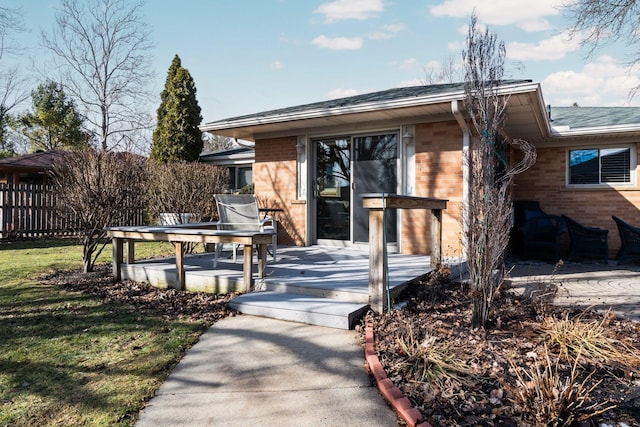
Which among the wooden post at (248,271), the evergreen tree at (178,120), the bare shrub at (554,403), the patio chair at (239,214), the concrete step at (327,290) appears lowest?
the bare shrub at (554,403)

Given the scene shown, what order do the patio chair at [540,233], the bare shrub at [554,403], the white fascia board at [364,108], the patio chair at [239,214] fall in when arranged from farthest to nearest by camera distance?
the patio chair at [540,233]
the patio chair at [239,214]
the white fascia board at [364,108]
the bare shrub at [554,403]

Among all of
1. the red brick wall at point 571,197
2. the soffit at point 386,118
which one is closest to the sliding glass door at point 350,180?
the soffit at point 386,118

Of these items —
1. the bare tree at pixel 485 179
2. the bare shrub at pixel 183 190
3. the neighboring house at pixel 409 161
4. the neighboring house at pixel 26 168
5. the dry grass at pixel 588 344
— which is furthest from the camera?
the neighboring house at pixel 26 168

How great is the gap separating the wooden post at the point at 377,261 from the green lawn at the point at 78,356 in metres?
1.66

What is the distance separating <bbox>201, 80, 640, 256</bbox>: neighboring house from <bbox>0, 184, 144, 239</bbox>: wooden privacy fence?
4.76 metres

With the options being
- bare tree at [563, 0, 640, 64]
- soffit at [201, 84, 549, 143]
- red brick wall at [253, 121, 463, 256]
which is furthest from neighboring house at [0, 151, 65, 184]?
bare tree at [563, 0, 640, 64]

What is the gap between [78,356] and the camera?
3.21 m

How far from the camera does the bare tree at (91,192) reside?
20.1 ft

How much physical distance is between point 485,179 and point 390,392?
1819 mm

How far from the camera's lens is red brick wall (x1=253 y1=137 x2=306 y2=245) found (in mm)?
8336

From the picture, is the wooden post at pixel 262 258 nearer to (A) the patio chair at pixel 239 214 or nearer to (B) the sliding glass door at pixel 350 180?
(A) the patio chair at pixel 239 214

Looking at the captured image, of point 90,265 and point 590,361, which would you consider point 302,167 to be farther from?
point 590,361

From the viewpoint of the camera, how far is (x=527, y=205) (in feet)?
28.5

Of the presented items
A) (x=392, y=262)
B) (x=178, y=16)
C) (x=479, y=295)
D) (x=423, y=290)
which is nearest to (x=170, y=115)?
(x=178, y=16)
